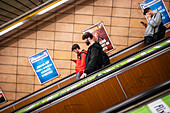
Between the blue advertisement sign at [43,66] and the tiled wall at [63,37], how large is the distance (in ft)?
0.60

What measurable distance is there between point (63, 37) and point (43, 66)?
1424mm

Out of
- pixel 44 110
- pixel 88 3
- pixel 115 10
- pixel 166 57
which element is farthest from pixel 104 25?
pixel 44 110

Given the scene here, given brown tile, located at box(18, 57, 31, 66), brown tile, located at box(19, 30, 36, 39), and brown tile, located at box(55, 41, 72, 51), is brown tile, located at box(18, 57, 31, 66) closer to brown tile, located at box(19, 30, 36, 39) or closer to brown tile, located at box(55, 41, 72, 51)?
brown tile, located at box(19, 30, 36, 39)

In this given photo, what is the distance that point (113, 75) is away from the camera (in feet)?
4.82

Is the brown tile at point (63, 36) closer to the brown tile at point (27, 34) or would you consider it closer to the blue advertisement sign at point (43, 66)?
the blue advertisement sign at point (43, 66)

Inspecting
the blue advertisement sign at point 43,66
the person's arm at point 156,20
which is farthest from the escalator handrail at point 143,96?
the blue advertisement sign at point 43,66

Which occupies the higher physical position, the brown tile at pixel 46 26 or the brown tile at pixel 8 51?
the brown tile at pixel 46 26

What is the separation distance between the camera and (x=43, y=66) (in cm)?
420

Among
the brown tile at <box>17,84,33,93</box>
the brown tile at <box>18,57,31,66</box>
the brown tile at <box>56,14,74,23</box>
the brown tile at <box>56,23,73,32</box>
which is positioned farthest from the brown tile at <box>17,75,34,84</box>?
the brown tile at <box>56,14,74,23</box>

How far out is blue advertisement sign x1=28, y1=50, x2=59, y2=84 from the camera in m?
4.21

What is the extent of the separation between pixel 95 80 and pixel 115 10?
3514 mm

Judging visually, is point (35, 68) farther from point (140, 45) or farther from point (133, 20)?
point (133, 20)

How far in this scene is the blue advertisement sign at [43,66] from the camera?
4.21 metres

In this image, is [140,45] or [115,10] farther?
[115,10]
